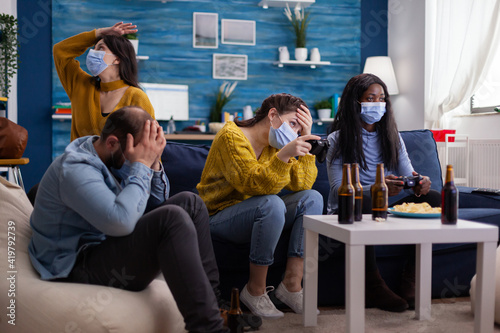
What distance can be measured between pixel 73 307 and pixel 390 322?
121 centimetres

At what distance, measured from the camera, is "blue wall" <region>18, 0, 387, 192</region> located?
497cm

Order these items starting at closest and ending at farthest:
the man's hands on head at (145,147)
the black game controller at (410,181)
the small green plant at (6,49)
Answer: the man's hands on head at (145,147), the black game controller at (410,181), the small green plant at (6,49)

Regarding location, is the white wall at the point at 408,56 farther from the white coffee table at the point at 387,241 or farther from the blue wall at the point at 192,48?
the white coffee table at the point at 387,241

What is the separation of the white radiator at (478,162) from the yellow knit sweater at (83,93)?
275cm

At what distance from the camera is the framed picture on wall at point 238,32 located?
5.28m

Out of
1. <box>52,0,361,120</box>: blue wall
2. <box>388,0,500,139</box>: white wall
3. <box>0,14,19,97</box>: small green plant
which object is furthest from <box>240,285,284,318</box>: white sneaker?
<box>52,0,361,120</box>: blue wall

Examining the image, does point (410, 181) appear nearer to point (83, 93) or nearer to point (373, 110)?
point (373, 110)

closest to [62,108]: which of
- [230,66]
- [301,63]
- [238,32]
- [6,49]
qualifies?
[6,49]

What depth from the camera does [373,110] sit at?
2539mm

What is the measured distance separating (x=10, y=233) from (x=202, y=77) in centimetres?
384

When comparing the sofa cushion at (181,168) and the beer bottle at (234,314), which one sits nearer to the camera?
the beer bottle at (234,314)

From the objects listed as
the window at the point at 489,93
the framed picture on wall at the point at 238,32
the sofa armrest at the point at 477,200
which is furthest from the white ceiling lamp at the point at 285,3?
the sofa armrest at the point at 477,200

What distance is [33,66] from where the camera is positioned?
496cm

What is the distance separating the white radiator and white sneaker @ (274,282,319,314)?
247 centimetres
